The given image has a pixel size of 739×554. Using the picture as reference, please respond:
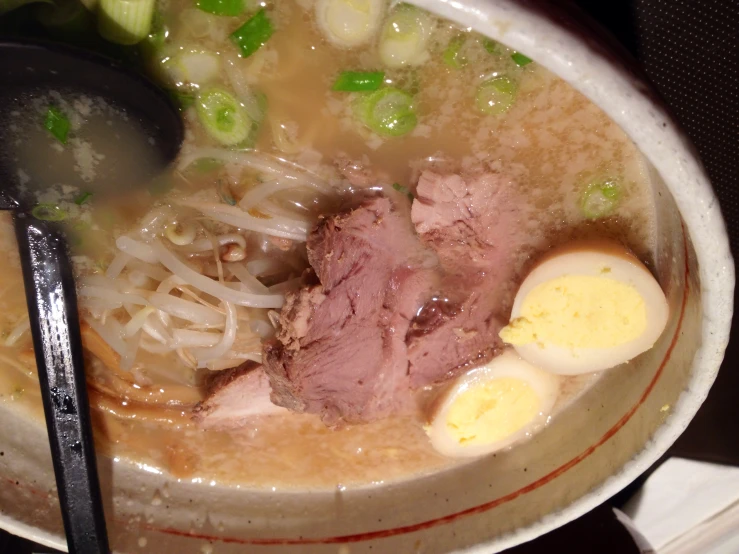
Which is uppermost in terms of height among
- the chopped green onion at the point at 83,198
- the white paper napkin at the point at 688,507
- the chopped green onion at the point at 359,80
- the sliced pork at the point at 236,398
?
the chopped green onion at the point at 359,80

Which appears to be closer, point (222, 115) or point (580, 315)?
point (222, 115)

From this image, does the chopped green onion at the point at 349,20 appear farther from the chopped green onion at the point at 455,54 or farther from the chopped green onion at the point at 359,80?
the chopped green onion at the point at 455,54

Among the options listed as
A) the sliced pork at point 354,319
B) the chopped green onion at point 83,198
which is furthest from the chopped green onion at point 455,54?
the chopped green onion at point 83,198

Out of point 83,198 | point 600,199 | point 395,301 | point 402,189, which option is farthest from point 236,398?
point 600,199

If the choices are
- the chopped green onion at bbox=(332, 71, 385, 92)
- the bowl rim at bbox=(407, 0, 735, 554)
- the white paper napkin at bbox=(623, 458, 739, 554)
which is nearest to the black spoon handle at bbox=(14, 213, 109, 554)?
the chopped green onion at bbox=(332, 71, 385, 92)

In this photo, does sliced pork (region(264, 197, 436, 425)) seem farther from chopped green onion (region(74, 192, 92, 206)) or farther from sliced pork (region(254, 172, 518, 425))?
chopped green onion (region(74, 192, 92, 206))

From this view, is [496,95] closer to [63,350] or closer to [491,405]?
[491,405]

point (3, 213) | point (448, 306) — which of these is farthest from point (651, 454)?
point (3, 213)

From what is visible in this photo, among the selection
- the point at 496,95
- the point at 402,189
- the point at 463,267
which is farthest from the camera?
the point at 463,267

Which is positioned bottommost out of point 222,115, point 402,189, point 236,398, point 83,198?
point 236,398
